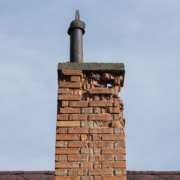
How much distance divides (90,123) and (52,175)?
206cm

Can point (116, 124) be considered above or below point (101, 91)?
below

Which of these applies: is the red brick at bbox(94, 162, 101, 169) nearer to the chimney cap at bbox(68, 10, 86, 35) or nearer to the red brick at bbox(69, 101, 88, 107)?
the red brick at bbox(69, 101, 88, 107)

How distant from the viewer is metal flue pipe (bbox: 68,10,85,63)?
495cm

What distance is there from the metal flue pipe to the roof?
6.83 feet

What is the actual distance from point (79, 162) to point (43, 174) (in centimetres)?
213

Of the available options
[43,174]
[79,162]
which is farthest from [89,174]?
[43,174]

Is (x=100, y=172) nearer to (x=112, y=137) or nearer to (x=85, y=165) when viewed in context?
(x=85, y=165)

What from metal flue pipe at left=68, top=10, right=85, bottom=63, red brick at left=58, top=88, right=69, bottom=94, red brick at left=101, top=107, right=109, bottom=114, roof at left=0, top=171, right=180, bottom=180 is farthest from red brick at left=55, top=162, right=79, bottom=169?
roof at left=0, top=171, right=180, bottom=180

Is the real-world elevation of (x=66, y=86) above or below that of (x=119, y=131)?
above

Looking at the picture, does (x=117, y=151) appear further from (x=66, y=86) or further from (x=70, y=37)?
(x=70, y=37)

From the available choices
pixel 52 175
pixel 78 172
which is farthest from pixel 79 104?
pixel 52 175

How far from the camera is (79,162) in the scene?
14.1 feet

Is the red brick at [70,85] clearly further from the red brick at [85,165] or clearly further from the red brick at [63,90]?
the red brick at [85,165]

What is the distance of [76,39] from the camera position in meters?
5.09
